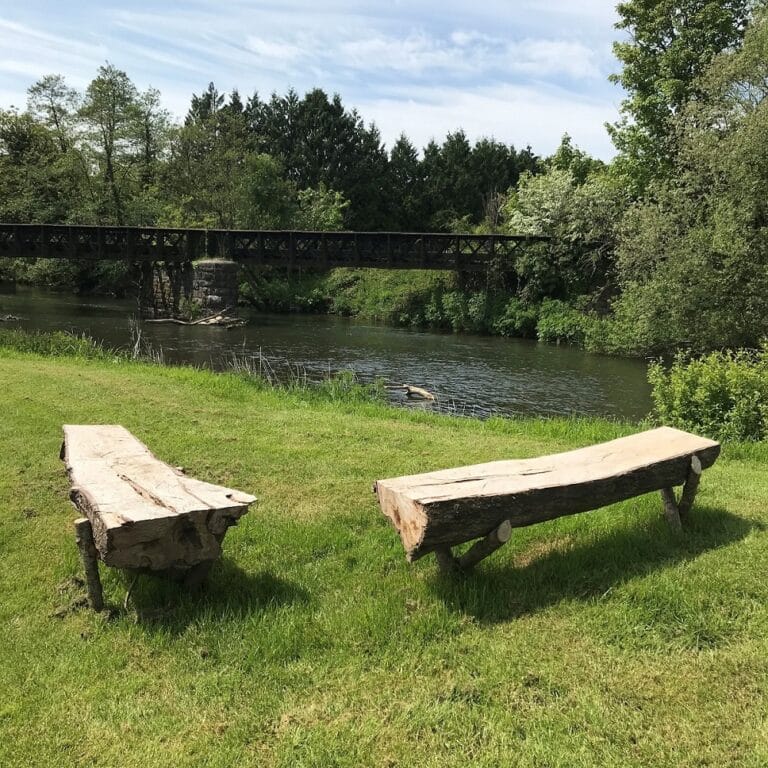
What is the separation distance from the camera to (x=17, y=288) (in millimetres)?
50219

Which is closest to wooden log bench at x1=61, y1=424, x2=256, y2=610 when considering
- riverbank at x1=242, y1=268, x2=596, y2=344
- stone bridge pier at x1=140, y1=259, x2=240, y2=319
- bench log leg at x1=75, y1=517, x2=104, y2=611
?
bench log leg at x1=75, y1=517, x2=104, y2=611

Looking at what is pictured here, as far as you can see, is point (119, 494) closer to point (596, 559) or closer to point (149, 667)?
point (149, 667)

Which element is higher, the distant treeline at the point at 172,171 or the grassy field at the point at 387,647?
the distant treeline at the point at 172,171

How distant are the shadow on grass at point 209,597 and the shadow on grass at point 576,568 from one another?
101cm

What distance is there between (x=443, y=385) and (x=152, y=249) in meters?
25.6

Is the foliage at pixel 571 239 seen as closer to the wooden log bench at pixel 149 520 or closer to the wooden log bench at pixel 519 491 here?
the wooden log bench at pixel 519 491

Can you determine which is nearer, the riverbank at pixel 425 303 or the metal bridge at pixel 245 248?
the riverbank at pixel 425 303

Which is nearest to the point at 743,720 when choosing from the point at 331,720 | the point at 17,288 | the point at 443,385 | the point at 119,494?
the point at 331,720

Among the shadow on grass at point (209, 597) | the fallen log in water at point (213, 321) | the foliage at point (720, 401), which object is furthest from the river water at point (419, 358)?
the shadow on grass at point (209, 597)

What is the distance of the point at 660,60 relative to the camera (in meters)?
27.2

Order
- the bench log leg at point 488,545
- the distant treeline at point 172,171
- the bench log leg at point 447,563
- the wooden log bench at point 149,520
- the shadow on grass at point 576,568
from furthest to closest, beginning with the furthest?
the distant treeline at point 172,171
the bench log leg at point 447,563
the shadow on grass at point 576,568
the bench log leg at point 488,545
the wooden log bench at point 149,520

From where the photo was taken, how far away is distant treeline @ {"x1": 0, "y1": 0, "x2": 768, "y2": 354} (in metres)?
18.0

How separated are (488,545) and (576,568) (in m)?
0.75

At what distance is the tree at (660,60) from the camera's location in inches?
1027
